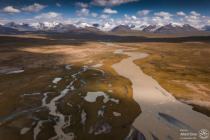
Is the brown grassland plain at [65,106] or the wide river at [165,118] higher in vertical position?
the wide river at [165,118]

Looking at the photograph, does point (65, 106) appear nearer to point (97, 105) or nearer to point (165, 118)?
point (97, 105)

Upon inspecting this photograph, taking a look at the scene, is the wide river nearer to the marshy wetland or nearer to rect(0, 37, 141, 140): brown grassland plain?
the marshy wetland

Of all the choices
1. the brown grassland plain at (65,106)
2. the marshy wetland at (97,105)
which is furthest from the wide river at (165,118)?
the brown grassland plain at (65,106)

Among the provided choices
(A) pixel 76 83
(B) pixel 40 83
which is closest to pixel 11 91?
(B) pixel 40 83

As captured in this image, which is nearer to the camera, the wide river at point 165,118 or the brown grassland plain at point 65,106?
the brown grassland plain at point 65,106

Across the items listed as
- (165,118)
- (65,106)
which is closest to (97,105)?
(65,106)

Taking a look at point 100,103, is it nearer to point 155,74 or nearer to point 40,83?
point 40,83

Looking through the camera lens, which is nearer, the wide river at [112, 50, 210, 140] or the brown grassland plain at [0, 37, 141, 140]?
the brown grassland plain at [0, 37, 141, 140]

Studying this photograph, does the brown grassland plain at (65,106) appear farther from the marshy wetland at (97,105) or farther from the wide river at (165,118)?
the wide river at (165,118)

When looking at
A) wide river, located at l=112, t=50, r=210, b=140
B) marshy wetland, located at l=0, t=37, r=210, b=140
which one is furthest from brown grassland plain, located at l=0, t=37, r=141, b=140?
wide river, located at l=112, t=50, r=210, b=140

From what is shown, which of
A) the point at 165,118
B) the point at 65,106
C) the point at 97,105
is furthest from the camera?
the point at 97,105

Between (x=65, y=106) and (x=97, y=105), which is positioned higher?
(x=97, y=105)
